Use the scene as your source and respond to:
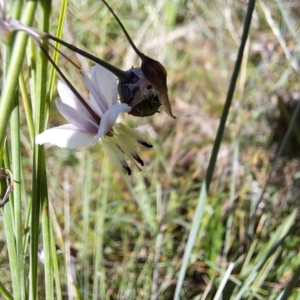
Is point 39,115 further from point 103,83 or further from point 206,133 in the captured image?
point 206,133

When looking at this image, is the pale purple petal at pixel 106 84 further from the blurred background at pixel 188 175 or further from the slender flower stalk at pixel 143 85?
the blurred background at pixel 188 175

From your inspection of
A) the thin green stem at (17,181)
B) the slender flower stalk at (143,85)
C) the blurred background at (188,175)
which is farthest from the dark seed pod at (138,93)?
the blurred background at (188,175)

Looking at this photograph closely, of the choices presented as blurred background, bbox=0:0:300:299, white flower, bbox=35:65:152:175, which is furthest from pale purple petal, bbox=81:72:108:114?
blurred background, bbox=0:0:300:299

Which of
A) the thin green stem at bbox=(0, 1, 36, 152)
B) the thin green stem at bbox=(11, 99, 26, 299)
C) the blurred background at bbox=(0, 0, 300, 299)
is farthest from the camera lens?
the blurred background at bbox=(0, 0, 300, 299)

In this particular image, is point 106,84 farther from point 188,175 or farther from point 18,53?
point 188,175

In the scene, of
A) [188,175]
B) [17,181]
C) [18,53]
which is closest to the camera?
[18,53]

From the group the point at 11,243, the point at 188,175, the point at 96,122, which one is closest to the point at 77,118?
the point at 96,122

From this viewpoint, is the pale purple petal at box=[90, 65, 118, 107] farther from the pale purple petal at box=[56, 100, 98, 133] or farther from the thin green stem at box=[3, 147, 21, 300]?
the thin green stem at box=[3, 147, 21, 300]

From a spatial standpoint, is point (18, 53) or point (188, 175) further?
point (188, 175)
